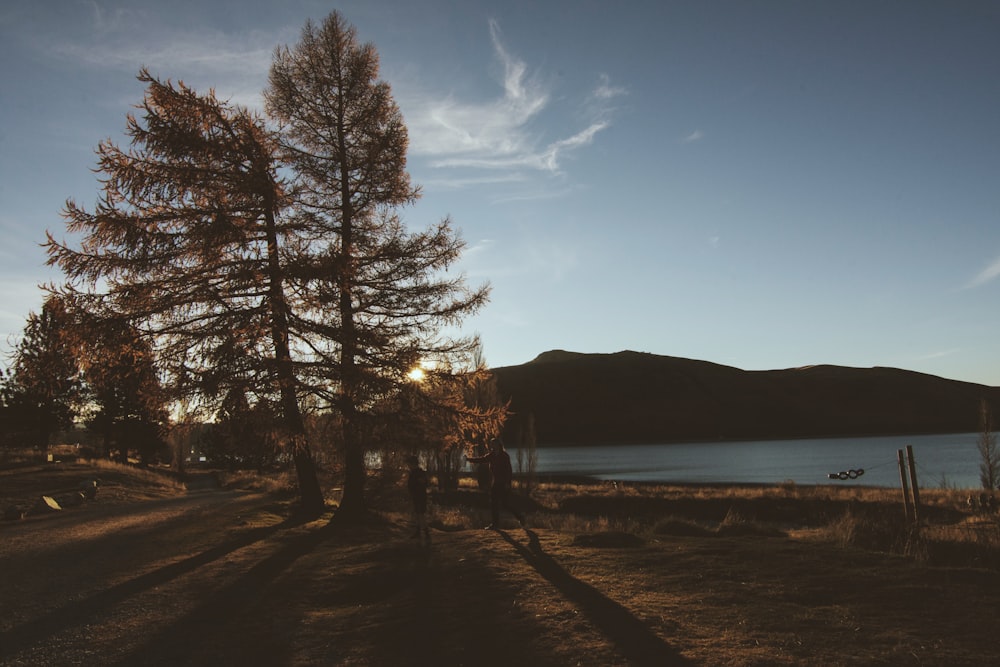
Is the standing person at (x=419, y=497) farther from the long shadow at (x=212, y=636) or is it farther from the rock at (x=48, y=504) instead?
the rock at (x=48, y=504)

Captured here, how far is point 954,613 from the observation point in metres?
6.23

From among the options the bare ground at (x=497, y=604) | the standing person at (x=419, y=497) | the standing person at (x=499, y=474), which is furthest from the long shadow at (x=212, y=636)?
the standing person at (x=499, y=474)

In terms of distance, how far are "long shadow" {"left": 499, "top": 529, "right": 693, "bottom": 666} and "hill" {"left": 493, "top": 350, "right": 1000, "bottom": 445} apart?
157658 mm

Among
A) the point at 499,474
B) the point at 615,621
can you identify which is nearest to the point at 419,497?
the point at 499,474

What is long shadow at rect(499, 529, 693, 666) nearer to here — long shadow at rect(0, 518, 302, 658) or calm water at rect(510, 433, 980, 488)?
long shadow at rect(0, 518, 302, 658)

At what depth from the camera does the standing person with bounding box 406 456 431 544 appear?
12.2m

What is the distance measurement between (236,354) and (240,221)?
3154 mm

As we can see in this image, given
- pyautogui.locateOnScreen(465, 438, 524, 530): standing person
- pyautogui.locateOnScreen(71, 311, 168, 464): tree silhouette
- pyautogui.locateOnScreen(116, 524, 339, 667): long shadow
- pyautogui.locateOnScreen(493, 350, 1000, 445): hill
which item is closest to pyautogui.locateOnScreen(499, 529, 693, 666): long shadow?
pyautogui.locateOnScreen(116, 524, 339, 667): long shadow

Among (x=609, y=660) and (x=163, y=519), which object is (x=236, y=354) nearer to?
(x=163, y=519)

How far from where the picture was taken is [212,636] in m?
6.62

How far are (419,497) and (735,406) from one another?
18269 cm

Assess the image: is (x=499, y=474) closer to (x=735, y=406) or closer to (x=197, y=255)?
(x=197, y=255)

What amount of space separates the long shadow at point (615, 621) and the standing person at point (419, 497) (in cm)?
326

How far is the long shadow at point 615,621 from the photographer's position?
5396mm
